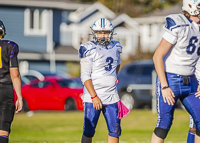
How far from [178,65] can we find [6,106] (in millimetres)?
2206

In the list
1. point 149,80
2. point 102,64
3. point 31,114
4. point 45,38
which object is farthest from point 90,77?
point 45,38

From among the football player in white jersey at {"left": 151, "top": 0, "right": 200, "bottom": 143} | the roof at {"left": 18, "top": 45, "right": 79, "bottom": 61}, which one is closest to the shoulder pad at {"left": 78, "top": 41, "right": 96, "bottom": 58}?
the football player in white jersey at {"left": 151, "top": 0, "right": 200, "bottom": 143}

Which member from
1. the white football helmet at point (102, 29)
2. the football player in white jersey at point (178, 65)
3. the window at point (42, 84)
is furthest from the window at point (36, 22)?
the football player in white jersey at point (178, 65)

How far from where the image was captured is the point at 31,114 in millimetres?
19344

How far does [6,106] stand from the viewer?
6660 millimetres

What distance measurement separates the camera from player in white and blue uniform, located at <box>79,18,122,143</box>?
23.8 ft

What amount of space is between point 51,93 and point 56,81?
2.83ft

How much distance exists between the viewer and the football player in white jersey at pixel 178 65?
21.6 feet

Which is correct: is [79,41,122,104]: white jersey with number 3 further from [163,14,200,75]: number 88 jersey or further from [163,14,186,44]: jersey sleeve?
[163,14,186,44]: jersey sleeve

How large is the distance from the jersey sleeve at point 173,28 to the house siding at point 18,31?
30.1 m

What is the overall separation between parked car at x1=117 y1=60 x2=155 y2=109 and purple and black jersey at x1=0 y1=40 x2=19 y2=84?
46.6 feet

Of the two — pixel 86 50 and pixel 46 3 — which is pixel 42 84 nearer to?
pixel 86 50

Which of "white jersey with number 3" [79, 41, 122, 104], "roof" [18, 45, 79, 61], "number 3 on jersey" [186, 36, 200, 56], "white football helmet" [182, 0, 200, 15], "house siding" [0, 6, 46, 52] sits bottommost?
"roof" [18, 45, 79, 61]

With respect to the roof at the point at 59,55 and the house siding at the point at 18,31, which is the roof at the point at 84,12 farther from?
the house siding at the point at 18,31
